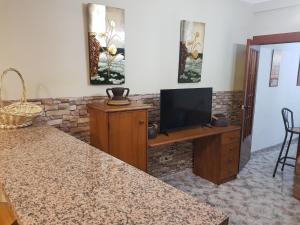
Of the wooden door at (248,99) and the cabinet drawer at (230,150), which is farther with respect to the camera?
the wooden door at (248,99)

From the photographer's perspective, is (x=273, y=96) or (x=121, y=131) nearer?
(x=121, y=131)

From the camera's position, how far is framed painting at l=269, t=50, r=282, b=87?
4.04m

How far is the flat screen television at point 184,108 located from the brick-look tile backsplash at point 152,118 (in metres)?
0.22

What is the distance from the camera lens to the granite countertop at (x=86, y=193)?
731mm

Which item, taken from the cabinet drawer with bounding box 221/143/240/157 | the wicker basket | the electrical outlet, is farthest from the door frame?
the wicker basket

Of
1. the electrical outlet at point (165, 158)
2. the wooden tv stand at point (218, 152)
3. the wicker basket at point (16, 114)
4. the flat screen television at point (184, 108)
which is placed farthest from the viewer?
the electrical outlet at point (165, 158)

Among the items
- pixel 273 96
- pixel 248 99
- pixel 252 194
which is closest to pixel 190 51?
pixel 248 99

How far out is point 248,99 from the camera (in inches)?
138

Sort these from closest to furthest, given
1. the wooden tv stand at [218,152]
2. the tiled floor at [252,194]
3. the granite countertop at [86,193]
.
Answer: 1. the granite countertop at [86,193]
2. the tiled floor at [252,194]
3. the wooden tv stand at [218,152]

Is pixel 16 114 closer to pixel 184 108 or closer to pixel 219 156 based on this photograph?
pixel 184 108

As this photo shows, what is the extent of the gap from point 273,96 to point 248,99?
110 cm

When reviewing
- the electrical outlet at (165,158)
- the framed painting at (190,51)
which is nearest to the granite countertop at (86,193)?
the electrical outlet at (165,158)

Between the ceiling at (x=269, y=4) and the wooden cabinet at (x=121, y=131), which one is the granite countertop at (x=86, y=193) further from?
the ceiling at (x=269, y=4)

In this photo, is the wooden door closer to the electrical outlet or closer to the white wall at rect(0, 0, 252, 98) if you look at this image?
the white wall at rect(0, 0, 252, 98)
